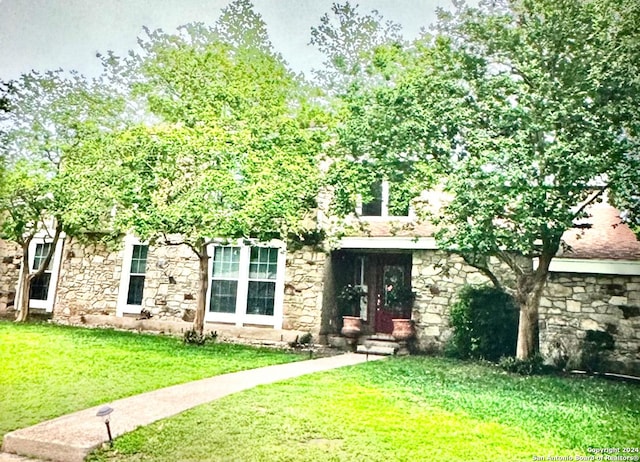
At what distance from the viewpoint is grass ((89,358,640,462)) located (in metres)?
2.50

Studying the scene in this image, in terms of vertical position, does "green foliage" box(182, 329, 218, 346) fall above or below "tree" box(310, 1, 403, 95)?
below

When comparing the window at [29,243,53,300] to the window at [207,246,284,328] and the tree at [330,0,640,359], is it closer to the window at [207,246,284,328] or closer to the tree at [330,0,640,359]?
the window at [207,246,284,328]

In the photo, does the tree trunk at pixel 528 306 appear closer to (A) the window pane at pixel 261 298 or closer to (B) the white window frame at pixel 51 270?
(A) the window pane at pixel 261 298

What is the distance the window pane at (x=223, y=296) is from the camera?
7367 millimetres

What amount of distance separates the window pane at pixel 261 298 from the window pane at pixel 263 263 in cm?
13

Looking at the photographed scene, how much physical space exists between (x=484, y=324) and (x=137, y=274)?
19.9 ft

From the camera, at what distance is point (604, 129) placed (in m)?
3.76

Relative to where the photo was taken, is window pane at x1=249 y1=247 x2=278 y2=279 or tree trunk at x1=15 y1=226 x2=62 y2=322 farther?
tree trunk at x1=15 y1=226 x2=62 y2=322

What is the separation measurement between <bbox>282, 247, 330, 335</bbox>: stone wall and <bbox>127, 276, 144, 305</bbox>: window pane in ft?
9.53

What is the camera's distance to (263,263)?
7320 mm

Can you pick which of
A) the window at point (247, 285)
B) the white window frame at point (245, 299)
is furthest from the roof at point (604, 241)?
the window at point (247, 285)

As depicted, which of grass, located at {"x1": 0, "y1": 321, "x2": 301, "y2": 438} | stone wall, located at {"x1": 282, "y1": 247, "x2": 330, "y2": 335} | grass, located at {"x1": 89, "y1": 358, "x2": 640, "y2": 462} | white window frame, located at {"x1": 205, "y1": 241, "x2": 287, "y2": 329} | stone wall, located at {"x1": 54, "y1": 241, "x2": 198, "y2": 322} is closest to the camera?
grass, located at {"x1": 89, "y1": 358, "x2": 640, "y2": 462}

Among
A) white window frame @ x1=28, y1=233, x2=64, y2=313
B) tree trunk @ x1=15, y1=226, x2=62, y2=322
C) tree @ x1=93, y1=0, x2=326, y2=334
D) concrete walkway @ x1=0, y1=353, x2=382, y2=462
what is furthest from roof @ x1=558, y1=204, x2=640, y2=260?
white window frame @ x1=28, y1=233, x2=64, y2=313

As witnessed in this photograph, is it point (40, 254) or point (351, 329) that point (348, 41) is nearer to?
point (351, 329)
